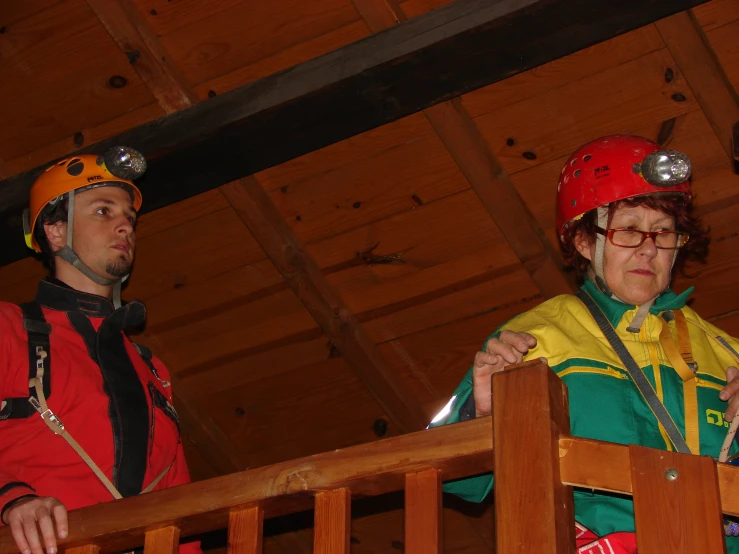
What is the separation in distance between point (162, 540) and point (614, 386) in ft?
3.55

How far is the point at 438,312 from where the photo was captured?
13.8ft

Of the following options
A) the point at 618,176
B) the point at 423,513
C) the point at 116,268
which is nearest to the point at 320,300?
the point at 116,268

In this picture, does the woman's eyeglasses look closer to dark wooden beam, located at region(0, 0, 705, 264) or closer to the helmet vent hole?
dark wooden beam, located at region(0, 0, 705, 264)

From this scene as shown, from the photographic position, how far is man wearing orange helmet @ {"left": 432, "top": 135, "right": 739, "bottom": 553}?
2.39 metres

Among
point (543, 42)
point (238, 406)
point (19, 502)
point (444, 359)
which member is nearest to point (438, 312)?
point (444, 359)

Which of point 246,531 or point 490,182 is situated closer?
point 246,531

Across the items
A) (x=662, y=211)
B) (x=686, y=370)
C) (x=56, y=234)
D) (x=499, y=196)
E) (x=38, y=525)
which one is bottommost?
(x=38, y=525)

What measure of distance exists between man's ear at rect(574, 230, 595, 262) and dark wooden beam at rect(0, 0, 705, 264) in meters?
0.61

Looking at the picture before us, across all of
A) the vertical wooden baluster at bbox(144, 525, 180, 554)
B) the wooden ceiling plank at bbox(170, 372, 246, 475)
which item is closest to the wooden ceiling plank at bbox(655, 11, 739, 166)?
the vertical wooden baluster at bbox(144, 525, 180, 554)

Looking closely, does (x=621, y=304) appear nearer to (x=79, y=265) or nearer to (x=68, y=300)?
(x=68, y=300)

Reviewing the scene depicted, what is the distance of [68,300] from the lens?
3.26 meters

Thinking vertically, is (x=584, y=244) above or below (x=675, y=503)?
above

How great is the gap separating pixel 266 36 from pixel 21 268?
146 centimetres

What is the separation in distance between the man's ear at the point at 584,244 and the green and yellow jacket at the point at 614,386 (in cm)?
18
